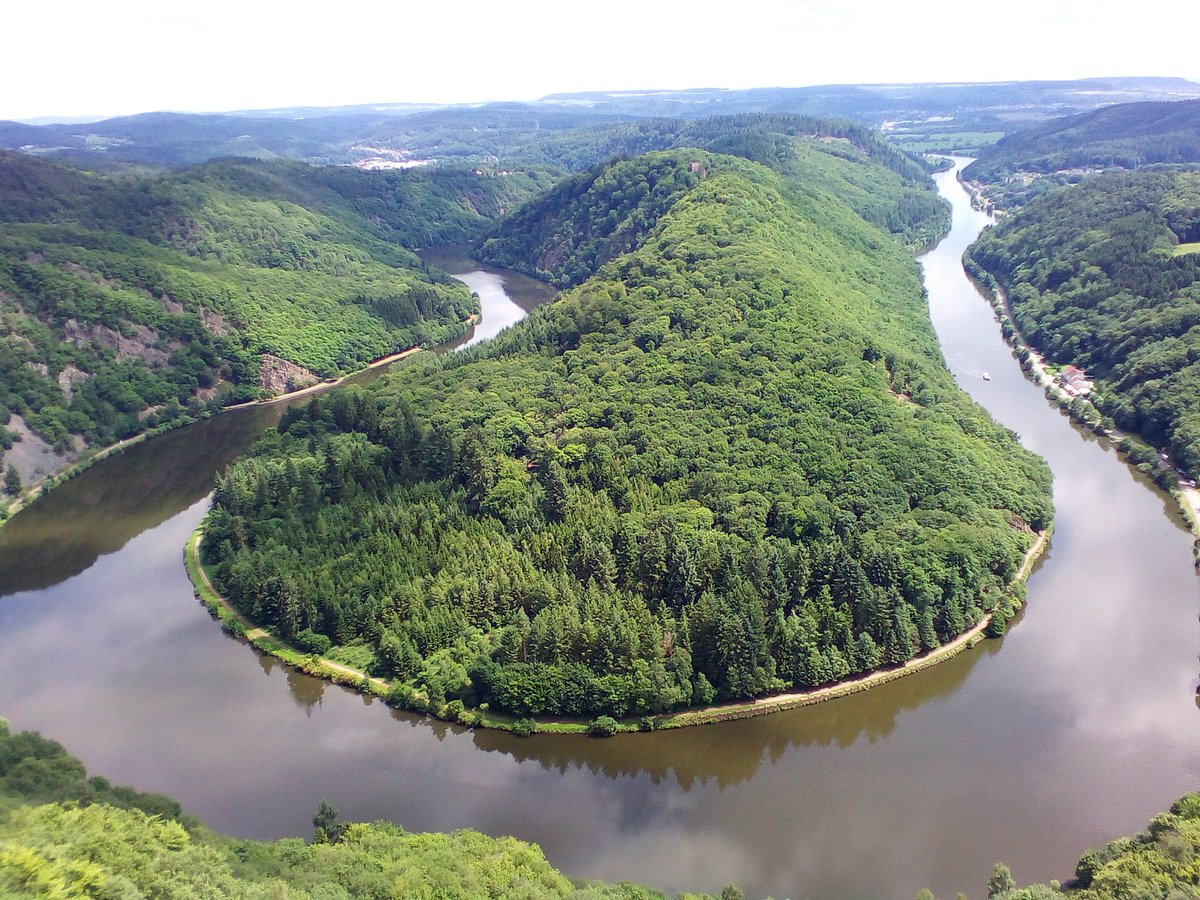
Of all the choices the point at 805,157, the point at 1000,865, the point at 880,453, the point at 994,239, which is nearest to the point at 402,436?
the point at 880,453

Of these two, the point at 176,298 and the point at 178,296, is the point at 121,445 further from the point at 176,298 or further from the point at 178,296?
the point at 178,296

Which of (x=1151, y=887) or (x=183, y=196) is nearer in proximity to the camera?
(x=1151, y=887)

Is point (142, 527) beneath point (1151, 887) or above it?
beneath

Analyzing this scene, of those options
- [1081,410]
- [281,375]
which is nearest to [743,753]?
[1081,410]

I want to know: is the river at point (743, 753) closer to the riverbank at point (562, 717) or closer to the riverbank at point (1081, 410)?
the riverbank at point (562, 717)

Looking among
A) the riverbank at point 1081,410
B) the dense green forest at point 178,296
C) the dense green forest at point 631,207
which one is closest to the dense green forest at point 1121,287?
the riverbank at point 1081,410

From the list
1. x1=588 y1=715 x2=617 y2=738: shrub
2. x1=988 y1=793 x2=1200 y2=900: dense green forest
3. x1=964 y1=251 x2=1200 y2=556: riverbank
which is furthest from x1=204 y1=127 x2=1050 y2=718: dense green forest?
x1=988 y1=793 x2=1200 y2=900: dense green forest

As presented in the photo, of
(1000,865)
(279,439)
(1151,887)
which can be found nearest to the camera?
(1151,887)

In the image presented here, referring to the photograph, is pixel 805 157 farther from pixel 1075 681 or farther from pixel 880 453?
pixel 1075 681
